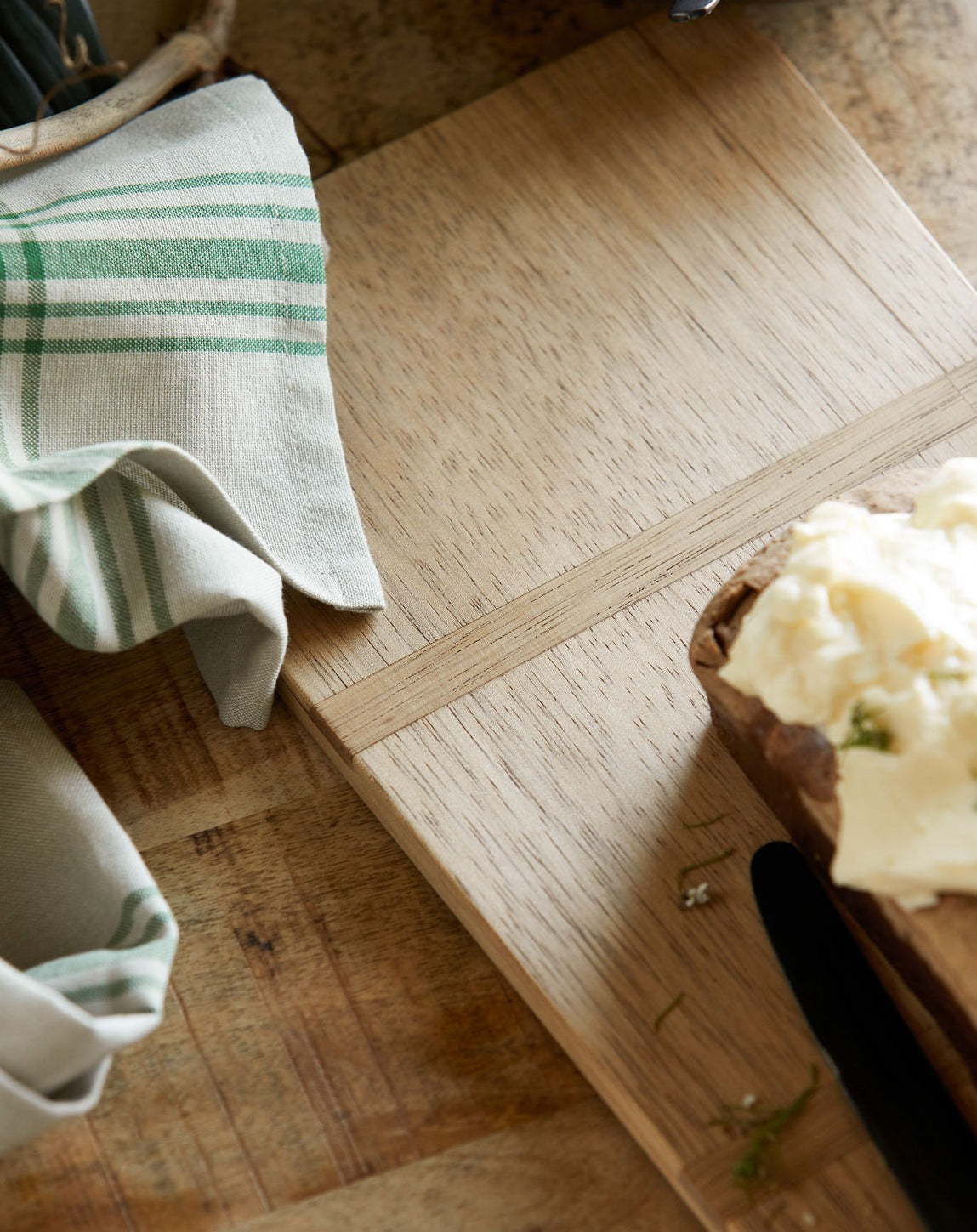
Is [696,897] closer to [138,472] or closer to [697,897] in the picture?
[697,897]

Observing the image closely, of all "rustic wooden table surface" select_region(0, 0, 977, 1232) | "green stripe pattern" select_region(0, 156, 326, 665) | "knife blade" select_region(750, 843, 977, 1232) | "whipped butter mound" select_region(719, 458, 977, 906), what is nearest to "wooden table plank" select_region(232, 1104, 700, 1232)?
"rustic wooden table surface" select_region(0, 0, 977, 1232)

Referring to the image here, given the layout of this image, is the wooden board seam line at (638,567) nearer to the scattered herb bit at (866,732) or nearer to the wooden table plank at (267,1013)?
the wooden table plank at (267,1013)

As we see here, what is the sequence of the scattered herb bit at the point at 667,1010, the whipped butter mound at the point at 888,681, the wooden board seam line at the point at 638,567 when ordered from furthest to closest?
the wooden board seam line at the point at 638,567
the scattered herb bit at the point at 667,1010
the whipped butter mound at the point at 888,681

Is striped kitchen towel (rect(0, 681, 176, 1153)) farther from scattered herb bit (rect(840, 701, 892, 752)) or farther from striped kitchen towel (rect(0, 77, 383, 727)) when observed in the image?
scattered herb bit (rect(840, 701, 892, 752))

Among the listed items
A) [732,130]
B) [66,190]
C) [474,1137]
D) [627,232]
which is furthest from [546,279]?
→ [474,1137]

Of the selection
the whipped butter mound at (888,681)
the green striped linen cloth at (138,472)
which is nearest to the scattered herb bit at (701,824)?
the whipped butter mound at (888,681)

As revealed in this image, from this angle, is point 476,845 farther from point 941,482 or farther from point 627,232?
point 627,232
